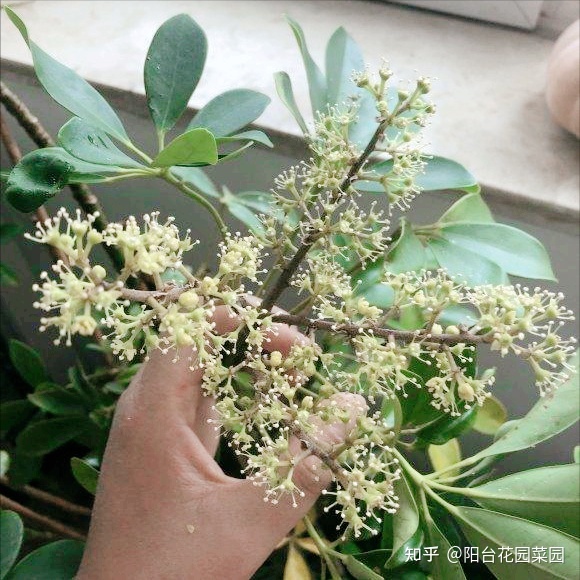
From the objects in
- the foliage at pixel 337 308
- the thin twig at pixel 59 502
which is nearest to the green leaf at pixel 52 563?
the foliage at pixel 337 308

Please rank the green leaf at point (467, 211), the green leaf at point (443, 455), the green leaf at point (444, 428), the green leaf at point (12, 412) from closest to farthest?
the green leaf at point (444, 428)
the green leaf at point (467, 211)
the green leaf at point (443, 455)
the green leaf at point (12, 412)

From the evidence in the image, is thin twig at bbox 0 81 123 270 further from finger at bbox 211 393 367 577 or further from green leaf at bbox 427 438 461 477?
green leaf at bbox 427 438 461 477

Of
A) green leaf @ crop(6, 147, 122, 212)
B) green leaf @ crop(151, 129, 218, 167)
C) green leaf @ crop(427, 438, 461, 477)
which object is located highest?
green leaf @ crop(151, 129, 218, 167)

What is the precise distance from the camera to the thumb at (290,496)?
1.65 ft

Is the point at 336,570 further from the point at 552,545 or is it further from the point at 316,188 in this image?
the point at 316,188

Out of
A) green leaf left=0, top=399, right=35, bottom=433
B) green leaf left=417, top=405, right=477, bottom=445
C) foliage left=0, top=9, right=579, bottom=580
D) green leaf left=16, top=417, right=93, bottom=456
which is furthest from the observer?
green leaf left=0, top=399, right=35, bottom=433

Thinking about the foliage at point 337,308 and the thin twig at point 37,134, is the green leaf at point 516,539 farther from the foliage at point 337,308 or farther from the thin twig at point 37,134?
the thin twig at point 37,134

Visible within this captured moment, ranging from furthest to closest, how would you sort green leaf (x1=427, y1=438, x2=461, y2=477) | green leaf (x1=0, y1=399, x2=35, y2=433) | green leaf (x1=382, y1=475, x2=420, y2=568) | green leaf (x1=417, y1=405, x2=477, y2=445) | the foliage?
green leaf (x1=0, y1=399, x2=35, y2=433), green leaf (x1=427, y1=438, x2=461, y2=477), green leaf (x1=417, y1=405, x2=477, y2=445), green leaf (x1=382, y1=475, x2=420, y2=568), the foliage

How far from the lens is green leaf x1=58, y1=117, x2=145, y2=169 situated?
0.48 metres

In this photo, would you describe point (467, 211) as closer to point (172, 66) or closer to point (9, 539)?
point (172, 66)

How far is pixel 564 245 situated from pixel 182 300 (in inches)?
28.2

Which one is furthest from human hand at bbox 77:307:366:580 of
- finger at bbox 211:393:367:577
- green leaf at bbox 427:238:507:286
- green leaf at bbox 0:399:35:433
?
green leaf at bbox 0:399:35:433

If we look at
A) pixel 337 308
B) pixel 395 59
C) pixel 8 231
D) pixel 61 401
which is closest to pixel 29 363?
pixel 61 401

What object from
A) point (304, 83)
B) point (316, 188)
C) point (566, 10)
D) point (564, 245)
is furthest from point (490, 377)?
point (566, 10)
